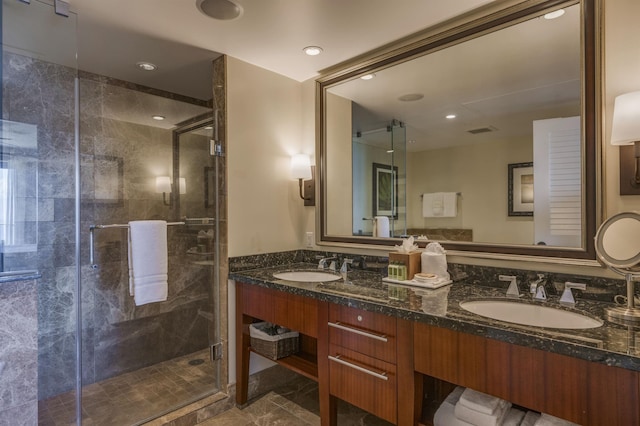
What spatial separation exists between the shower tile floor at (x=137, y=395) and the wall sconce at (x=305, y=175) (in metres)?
1.33

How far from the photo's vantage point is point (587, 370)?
1.02 metres

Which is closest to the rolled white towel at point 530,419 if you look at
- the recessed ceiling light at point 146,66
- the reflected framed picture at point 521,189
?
the reflected framed picture at point 521,189

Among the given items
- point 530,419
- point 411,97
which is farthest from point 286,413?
point 411,97

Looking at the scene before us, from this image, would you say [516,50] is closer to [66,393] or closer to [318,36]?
[318,36]

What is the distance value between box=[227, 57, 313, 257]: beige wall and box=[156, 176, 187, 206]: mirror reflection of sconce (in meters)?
0.67

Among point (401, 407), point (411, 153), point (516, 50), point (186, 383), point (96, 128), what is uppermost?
point (516, 50)

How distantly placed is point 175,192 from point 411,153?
1.85 m

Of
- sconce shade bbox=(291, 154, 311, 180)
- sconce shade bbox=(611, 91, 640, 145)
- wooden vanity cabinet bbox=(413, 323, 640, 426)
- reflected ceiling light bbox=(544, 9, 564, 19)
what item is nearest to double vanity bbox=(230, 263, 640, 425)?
wooden vanity cabinet bbox=(413, 323, 640, 426)

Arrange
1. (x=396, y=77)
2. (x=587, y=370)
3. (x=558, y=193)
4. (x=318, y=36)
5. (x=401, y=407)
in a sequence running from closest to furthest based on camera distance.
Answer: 1. (x=587, y=370)
2. (x=401, y=407)
3. (x=558, y=193)
4. (x=318, y=36)
5. (x=396, y=77)

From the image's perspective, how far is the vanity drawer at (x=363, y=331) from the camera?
1479 mm

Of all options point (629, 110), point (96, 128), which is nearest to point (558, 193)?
point (629, 110)

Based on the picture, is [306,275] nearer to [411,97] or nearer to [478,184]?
[478,184]

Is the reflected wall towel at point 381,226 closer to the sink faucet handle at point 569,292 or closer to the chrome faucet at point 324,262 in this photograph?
the chrome faucet at point 324,262

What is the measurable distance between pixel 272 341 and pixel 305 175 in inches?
46.2
